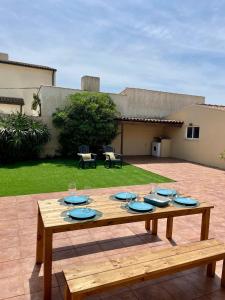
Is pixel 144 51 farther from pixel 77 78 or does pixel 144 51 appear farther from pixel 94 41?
pixel 77 78

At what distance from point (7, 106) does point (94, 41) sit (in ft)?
34.5

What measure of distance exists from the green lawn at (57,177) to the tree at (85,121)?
6.17ft

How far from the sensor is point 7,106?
765 inches

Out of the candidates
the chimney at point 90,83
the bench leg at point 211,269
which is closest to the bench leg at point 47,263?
the bench leg at point 211,269

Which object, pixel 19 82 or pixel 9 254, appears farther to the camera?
pixel 19 82

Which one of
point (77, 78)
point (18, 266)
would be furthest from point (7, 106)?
point (18, 266)

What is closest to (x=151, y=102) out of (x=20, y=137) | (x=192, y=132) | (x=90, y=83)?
(x=192, y=132)

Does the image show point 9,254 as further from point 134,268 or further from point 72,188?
point 134,268

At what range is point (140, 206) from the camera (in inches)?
131

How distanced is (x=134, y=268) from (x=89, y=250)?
1.71 m

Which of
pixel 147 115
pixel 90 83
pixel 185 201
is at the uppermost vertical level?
pixel 90 83

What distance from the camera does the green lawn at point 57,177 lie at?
309 inches

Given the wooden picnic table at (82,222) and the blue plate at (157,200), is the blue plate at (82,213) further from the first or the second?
the blue plate at (157,200)

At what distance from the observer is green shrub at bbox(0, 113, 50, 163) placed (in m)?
11.9
